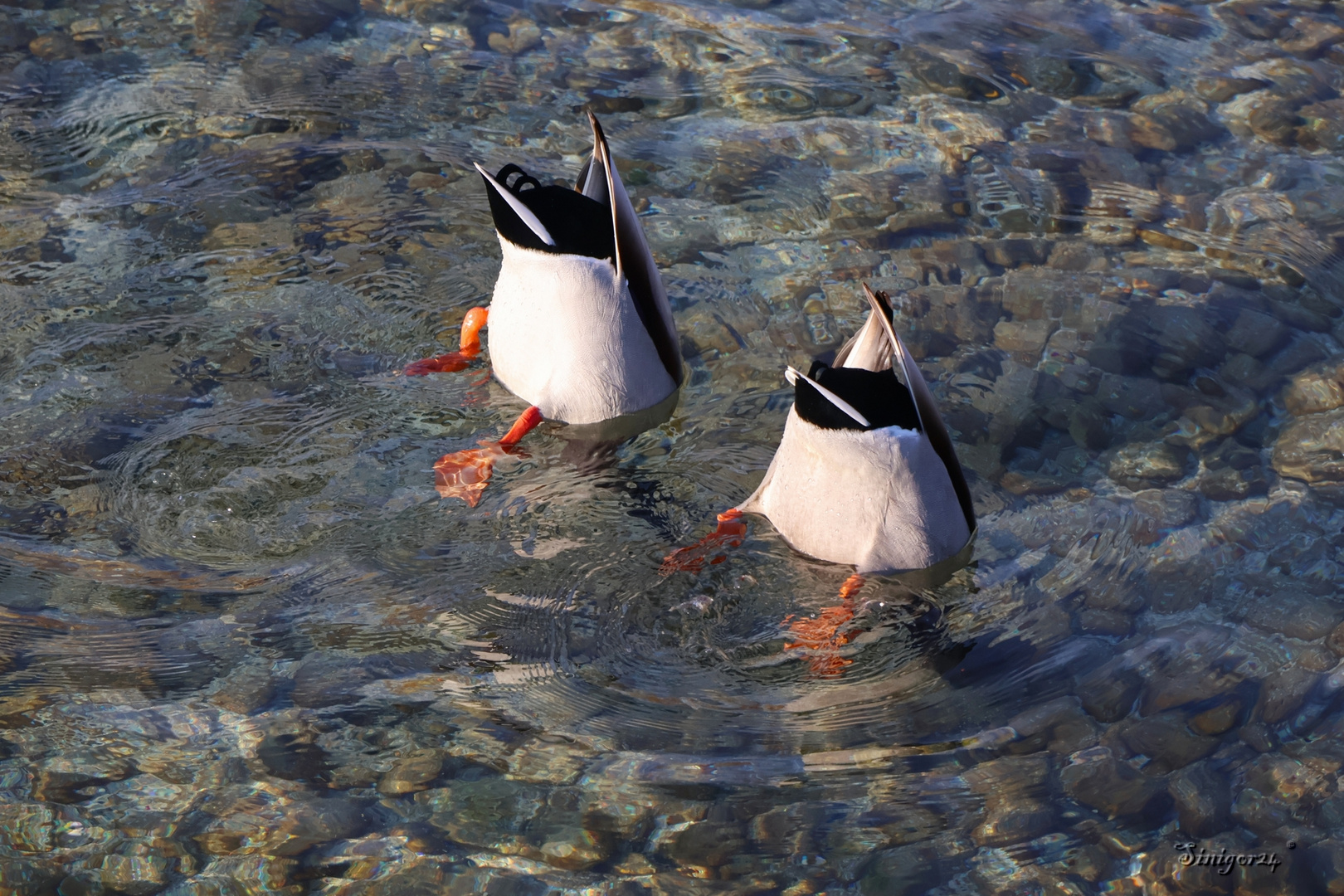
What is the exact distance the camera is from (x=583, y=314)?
4543 millimetres

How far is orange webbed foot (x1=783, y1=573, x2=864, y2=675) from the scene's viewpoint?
3.84 meters

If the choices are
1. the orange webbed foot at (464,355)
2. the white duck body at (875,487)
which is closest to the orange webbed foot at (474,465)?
the orange webbed foot at (464,355)

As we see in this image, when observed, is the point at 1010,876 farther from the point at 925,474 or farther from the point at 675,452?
the point at 675,452

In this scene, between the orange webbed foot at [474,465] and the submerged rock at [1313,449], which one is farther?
the submerged rock at [1313,449]

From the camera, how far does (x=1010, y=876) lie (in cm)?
324

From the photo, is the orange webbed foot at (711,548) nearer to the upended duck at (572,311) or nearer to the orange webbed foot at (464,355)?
the upended duck at (572,311)

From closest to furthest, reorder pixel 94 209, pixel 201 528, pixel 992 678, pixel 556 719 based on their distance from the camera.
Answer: pixel 556 719 < pixel 992 678 < pixel 201 528 < pixel 94 209

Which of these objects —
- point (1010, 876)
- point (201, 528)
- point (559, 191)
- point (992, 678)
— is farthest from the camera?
point (559, 191)

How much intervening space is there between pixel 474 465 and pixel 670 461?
77 centimetres

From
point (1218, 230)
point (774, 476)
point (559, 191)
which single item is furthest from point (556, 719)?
point (1218, 230)

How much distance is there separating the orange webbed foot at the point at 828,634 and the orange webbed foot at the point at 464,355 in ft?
6.37

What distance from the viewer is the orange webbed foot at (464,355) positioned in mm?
5047

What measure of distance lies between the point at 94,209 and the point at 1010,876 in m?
5.12

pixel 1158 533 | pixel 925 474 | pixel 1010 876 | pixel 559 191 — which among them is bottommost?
pixel 1010 876
